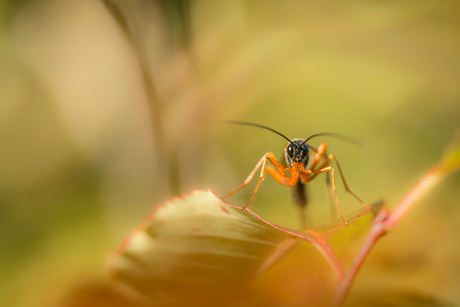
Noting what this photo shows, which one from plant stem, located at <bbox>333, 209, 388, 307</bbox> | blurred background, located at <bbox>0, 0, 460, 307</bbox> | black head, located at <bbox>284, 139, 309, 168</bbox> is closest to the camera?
plant stem, located at <bbox>333, 209, 388, 307</bbox>

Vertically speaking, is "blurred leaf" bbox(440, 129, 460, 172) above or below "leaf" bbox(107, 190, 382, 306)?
above

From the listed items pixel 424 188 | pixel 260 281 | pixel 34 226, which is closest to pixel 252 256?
pixel 260 281

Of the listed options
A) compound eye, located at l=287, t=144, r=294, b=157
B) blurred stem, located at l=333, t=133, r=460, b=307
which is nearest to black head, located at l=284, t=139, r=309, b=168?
compound eye, located at l=287, t=144, r=294, b=157

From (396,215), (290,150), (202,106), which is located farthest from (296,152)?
(396,215)

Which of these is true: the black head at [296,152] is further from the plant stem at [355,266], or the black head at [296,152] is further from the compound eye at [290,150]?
the plant stem at [355,266]

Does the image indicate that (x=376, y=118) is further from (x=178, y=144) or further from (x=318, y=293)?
(x=318, y=293)

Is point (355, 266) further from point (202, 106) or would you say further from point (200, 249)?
point (202, 106)

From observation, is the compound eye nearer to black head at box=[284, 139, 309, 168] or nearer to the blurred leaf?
black head at box=[284, 139, 309, 168]

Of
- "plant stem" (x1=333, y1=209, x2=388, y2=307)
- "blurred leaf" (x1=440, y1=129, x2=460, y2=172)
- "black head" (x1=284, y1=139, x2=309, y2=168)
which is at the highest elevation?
"black head" (x1=284, y1=139, x2=309, y2=168)
